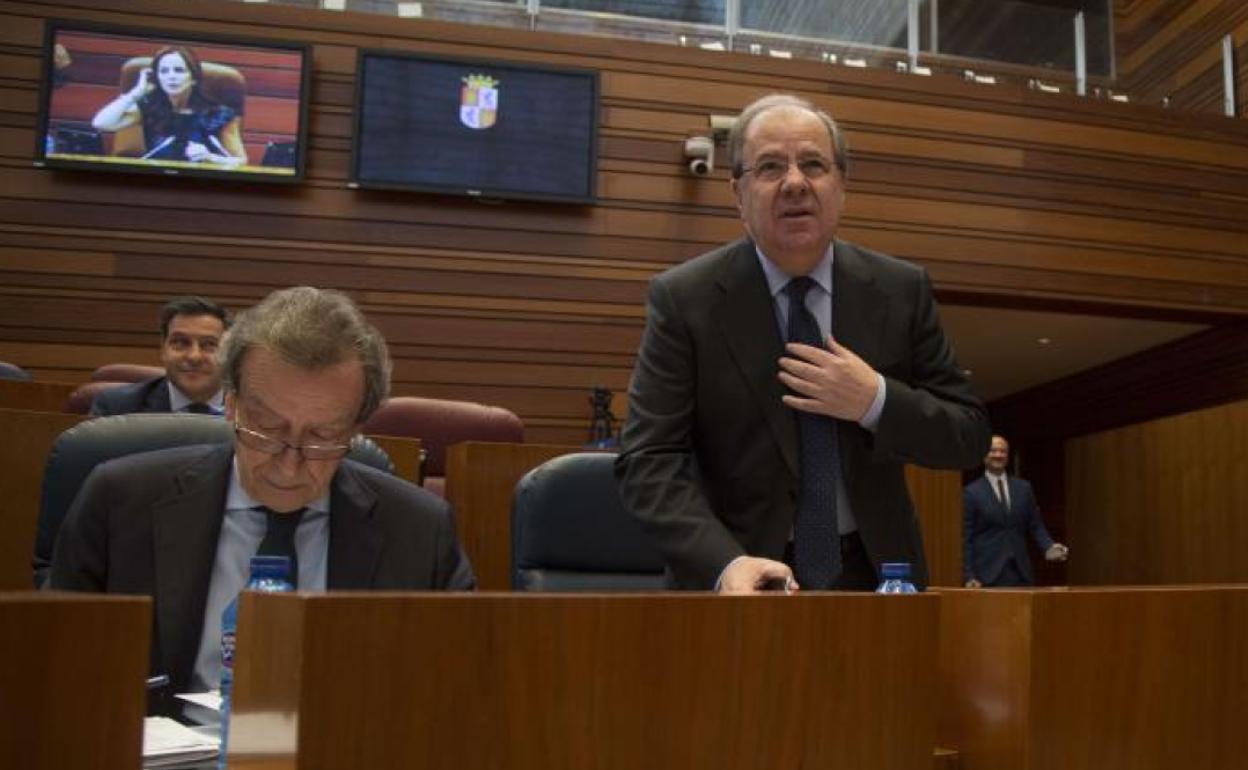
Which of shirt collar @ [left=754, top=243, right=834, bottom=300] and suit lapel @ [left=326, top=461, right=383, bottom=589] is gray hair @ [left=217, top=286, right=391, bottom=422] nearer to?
suit lapel @ [left=326, top=461, right=383, bottom=589]

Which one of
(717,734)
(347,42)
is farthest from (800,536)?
(347,42)

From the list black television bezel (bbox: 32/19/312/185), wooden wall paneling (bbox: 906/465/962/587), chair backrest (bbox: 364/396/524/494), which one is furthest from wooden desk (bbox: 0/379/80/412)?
wooden wall paneling (bbox: 906/465/962/587)

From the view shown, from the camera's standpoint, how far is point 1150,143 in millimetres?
7164

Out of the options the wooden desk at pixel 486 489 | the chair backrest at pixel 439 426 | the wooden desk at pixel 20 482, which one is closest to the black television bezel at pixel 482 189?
the chair backrest at pixel 439 426

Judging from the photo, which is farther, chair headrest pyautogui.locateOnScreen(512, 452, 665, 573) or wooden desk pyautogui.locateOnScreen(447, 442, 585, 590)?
wooden desk pyautogui.locateOnScreen(447, 442, 585, 590)

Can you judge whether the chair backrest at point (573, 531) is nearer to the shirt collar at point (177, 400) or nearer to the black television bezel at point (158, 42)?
the shirt collar at point (177, 400)

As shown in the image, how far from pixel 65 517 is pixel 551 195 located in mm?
4737

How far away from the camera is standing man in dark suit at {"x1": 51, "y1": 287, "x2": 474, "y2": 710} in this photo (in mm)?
1590

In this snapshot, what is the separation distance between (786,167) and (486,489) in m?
1.69

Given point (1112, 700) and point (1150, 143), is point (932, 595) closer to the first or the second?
point (1112, 700)

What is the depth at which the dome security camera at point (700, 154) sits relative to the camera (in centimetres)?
639

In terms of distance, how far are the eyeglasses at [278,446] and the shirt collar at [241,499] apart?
99 millimetres

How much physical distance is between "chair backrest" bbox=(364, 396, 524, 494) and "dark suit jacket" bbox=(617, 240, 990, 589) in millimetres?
2196

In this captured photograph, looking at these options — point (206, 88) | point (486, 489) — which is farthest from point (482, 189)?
point (486, 489)
